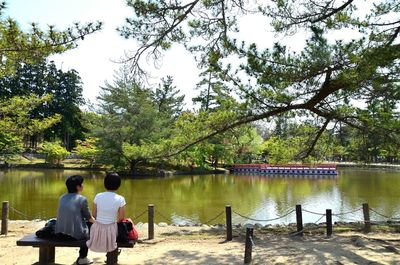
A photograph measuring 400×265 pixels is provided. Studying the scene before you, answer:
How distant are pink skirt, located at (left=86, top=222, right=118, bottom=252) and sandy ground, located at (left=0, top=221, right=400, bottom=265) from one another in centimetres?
78

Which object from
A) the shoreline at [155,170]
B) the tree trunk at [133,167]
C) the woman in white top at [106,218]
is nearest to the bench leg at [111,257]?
the woman in white top at [106,218]

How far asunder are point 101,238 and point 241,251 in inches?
93.7

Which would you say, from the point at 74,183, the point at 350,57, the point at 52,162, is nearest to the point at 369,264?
the point at 350,57

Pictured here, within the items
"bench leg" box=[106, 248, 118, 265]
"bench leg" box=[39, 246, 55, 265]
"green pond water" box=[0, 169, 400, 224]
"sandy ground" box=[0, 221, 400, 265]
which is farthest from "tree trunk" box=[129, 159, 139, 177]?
"bench leg" box=[106, 248, 118, 265]

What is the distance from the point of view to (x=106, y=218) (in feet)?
12.6

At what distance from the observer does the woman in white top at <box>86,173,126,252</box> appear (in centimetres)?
383

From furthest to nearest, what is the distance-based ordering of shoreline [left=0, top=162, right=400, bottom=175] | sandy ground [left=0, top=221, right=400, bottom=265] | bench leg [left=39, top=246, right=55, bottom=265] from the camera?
shoreline [left=0, top=162, right=400, bottom=175] → sandy ground [left=0, top=221, right=400, bottom=265] → bench leg [left=39, top=246, right=55, bottom=265]

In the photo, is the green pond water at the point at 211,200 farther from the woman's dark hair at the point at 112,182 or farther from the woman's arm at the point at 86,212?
the woman's dark hair at the point at 112,182

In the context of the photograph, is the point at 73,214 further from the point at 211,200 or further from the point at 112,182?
the point at 211,200

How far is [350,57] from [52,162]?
28805mm

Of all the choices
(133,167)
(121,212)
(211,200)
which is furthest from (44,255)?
(133,167)

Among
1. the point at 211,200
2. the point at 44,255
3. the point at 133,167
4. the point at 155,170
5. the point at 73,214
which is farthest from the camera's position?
the point at 155,170

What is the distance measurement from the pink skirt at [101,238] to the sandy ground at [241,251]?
778 millimetres

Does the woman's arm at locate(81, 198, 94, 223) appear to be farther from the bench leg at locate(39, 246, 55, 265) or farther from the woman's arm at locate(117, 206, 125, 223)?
the bench leg at locate(39, 246, 55, 265)
